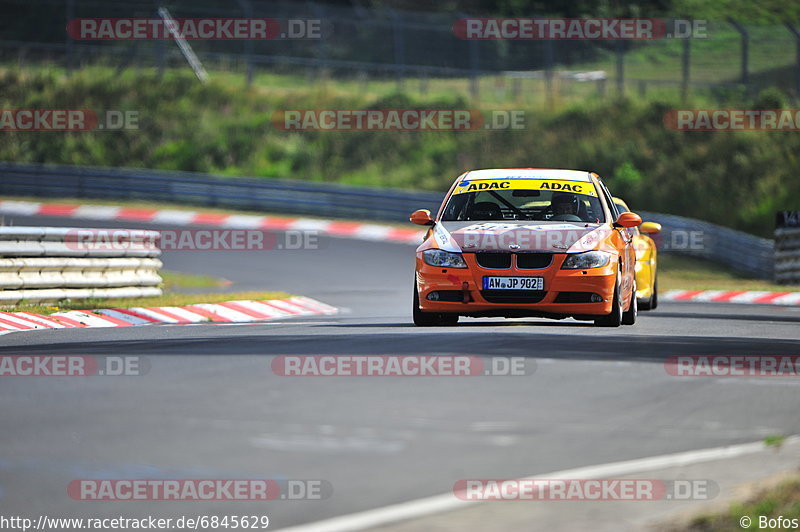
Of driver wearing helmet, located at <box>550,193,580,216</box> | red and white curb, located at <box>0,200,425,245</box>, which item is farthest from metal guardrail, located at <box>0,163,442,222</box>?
driver wearing helmet, located at <box>550,193,580,216</box>

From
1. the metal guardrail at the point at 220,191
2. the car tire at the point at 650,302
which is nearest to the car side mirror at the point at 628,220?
the car tire at the point at 650,302

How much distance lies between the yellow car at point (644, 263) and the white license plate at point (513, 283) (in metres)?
4.09

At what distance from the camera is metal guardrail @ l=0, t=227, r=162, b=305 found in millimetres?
15766

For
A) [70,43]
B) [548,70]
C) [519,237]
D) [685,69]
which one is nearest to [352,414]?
[519,237]

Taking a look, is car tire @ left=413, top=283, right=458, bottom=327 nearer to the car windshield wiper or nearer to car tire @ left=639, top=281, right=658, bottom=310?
the car windshield wiper

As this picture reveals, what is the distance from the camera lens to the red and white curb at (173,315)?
14.2m

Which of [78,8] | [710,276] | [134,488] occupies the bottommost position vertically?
[710,276]

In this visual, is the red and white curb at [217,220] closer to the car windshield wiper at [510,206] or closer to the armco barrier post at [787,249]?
the armco barrier post at [787,249]

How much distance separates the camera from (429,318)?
13562 mm

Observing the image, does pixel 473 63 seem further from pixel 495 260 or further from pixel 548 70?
pixel 495 260

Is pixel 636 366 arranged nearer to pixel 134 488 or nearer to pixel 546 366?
pixel 546 366

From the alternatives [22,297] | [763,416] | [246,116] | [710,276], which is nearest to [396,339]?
[763,416]

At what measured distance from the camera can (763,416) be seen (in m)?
8.14

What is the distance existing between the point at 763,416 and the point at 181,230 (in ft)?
78.8
